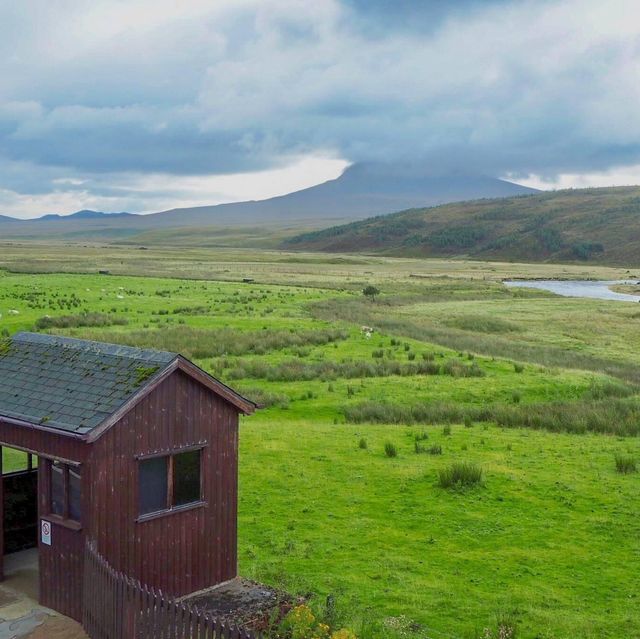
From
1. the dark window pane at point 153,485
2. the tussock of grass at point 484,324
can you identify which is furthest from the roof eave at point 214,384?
the tussock of grass at point 484,324

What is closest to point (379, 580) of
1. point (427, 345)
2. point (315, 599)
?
point (315, 599)

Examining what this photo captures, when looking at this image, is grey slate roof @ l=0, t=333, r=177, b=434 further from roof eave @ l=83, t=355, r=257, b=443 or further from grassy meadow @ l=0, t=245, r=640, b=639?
grassy meadow @ l=0, t=245, r=640, b=639

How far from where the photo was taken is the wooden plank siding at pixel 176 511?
12.8 m

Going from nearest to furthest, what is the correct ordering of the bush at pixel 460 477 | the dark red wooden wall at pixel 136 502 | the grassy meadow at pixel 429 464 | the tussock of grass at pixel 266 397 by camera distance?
the dark red wooden wall at pixel 136 502 < the grassy meadow at pixel 429 464 < the bush at pixel 460 477 < the tussock of grass at pixel 266 397

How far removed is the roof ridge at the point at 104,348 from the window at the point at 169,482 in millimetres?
1690

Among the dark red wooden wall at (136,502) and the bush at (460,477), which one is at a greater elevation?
the dark red wooden wall at (136,502)

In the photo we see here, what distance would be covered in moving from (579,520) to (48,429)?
12.0m

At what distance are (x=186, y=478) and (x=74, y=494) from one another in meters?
1.89

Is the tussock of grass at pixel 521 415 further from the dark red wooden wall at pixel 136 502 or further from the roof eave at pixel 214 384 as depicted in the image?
the dark red wooden wall at pixel 136 502

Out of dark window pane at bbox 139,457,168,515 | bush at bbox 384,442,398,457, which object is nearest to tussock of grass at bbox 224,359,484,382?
bush at bbox 384,442,398,457

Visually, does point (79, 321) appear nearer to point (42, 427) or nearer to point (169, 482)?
point (169, 482)

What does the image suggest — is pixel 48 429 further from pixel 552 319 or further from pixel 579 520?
pixel 552 319

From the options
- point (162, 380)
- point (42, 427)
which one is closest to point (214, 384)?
point (162, 380)

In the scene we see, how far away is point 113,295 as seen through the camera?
68062 millimetres
